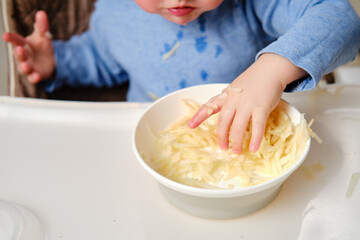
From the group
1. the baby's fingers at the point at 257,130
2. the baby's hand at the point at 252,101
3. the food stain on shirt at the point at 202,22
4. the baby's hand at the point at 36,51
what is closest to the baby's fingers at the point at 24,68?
Result: the baby's hand at the point at 36,51

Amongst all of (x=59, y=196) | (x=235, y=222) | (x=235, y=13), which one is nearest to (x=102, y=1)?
(x=235, y=13)

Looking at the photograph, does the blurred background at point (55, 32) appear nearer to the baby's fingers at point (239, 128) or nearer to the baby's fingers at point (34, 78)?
the baby's fingers at point (34, 78)

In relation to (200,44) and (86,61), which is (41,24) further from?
(200,44)

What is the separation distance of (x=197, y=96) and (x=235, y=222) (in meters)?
0.24

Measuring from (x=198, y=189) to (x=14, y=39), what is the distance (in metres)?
0.67

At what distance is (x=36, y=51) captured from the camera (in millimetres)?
1019

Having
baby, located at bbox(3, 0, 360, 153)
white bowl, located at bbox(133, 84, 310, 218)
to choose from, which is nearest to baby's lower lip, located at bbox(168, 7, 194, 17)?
baby, located at bbox(3, 0, 360, 153)

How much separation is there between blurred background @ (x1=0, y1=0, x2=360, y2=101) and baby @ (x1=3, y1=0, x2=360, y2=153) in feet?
0.10

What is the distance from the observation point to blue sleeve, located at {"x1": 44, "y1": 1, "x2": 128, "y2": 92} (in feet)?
3.50

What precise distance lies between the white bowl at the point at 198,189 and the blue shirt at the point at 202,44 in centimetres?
14

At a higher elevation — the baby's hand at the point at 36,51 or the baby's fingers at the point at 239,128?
the baby's fingers at the point at 239,128

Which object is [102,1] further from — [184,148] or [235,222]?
[235,222]

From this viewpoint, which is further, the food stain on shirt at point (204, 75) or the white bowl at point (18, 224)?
the food stain on shirt at point (204, 75)

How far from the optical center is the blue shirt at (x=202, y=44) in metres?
0.66
